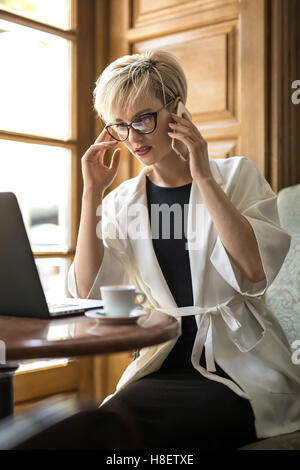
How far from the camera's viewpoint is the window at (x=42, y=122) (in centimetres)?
237

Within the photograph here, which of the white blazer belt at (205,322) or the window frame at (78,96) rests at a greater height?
the window frame at (78,96)

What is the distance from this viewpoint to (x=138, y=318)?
1098mm

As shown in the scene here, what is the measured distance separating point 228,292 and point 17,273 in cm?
66

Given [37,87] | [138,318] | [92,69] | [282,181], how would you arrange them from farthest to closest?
[92,69] < [37,87] < [282,181] < [138,318]

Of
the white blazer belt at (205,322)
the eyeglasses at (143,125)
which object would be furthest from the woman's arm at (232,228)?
the eyeglasses at (143,125)

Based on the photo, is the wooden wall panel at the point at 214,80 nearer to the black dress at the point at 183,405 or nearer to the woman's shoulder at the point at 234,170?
the woman's shoulder at the point at 234,170

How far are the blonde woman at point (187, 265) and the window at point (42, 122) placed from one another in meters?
0.74

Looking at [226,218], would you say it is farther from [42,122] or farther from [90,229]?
[42,122]

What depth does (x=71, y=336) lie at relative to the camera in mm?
963

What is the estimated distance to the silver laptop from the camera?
44.2 inches

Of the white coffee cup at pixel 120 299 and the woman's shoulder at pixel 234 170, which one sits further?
the woman's shoulder at pixel 234 170
